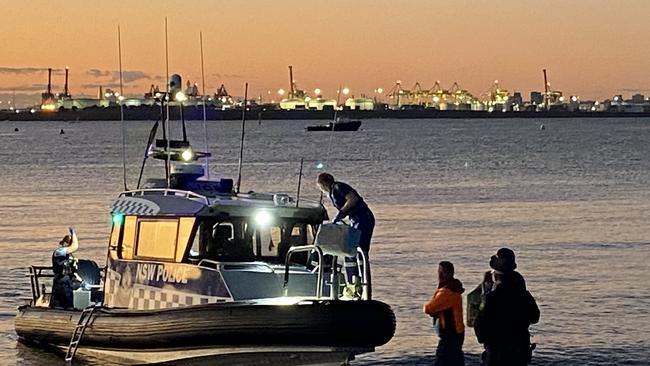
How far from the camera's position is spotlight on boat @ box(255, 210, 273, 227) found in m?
15.7

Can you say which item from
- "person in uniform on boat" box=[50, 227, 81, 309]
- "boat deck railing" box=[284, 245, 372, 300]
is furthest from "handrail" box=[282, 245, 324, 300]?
"person in uniform on boat" box=[50, 227, 81, 309]

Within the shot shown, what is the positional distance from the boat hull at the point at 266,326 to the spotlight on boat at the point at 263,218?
1.38m

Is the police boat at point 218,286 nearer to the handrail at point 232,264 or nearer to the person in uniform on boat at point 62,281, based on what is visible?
the handrail at point 232,264

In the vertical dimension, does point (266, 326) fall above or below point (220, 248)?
below

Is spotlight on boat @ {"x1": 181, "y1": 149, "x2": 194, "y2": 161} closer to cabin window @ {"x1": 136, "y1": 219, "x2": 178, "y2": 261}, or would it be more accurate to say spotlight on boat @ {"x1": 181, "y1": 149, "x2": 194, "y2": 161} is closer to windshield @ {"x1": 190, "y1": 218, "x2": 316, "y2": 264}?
cabin window @ {"x1": 136, "y1": 219, "x2": 178, "y2": 261}

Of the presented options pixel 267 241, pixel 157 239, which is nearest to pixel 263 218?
pixel 267 241

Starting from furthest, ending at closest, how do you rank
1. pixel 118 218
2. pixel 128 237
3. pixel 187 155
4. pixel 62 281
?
pixel 62 281 < pixel 187 155 < pixel 118 218 < pixel 128 237

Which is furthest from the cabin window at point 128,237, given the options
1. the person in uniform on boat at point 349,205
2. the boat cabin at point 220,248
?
the person in uniform on boat at point 349,205

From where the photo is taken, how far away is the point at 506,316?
36.5 ft

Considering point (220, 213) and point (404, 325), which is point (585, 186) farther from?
point (220, 213)

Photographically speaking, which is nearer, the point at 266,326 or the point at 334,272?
the point at 266,326

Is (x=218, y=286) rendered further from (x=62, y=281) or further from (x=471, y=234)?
(x=471, y=234)

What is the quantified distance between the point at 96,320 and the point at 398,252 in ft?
52.6

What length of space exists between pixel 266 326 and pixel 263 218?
1.88m
